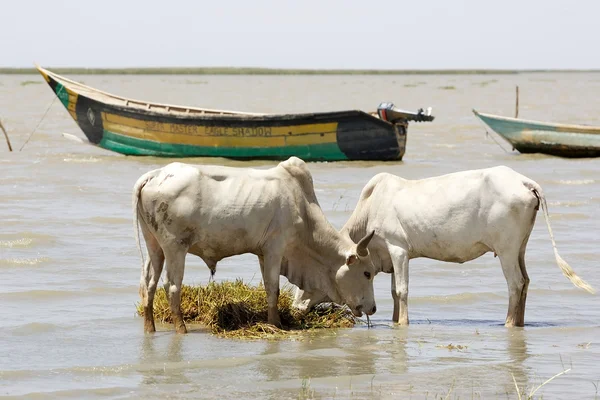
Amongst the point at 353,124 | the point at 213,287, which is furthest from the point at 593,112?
the point at 213,287

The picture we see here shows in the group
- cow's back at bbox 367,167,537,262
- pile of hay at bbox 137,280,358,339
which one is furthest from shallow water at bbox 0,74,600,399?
cow's back at bbox 367,167,537,262

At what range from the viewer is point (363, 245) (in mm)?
9891

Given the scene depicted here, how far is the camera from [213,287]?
411 inches

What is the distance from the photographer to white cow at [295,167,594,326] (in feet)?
33.1

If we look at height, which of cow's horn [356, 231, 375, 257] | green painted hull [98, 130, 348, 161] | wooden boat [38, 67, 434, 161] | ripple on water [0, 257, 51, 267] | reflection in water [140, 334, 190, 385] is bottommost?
green painted hull [98, 130, 348, 161]

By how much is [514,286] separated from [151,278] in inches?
133

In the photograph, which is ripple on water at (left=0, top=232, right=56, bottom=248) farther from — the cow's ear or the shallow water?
the cow's ear

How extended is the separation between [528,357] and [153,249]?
339 centimetres

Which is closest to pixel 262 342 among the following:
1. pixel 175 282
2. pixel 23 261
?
pixel 175 282

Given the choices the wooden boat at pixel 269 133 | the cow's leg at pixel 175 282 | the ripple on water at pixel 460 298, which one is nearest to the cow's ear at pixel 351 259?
the cow's leg at pixel 175 282

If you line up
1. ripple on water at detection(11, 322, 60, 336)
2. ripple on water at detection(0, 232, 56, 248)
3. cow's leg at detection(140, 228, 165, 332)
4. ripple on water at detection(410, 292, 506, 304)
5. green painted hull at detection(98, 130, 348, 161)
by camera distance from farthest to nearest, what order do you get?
green painted hull at detection(98, 130, 348, 161) < ripple on water at detection(0, 232, 56, 248) < ripple on water at detection(410, 292, 506, 304) < ripple on water at detection(11, 322, 60, 336) < cow's leg at detection(140, 228, 165, 332)

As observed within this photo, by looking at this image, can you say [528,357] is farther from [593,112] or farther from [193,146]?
[593,112]

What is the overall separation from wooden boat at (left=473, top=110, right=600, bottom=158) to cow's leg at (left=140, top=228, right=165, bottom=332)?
2104 cm

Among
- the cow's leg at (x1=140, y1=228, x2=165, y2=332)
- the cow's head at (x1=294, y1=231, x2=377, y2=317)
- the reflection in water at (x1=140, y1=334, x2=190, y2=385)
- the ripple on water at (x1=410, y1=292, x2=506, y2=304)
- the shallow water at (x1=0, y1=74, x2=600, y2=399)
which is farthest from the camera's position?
the ripple on water at (x1=410, y1=292, x2=506, y2=304)
